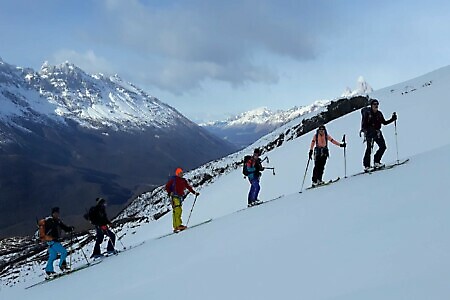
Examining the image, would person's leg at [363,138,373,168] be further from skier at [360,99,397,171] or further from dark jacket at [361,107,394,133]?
dark jacket at [361,107,394,133]

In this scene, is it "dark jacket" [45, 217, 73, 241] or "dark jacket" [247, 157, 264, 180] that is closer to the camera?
"dark jacket" [45, 217, 73, 241]

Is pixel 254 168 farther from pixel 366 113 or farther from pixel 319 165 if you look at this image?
pixel 366 113

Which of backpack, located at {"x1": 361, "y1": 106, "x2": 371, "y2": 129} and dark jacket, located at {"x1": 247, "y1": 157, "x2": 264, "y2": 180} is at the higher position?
backpack, located at {"x1": 361, "y1": 106, "x2": 371, "y2": 129}

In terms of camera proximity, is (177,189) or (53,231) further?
(177,189)

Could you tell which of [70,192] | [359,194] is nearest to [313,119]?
[359,194]

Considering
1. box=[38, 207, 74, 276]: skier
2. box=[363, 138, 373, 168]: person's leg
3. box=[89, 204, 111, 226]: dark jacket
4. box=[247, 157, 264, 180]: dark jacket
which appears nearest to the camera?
box=[363, 138, 373, 168]: person's leg

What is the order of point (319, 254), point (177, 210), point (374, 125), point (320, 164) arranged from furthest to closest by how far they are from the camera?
point (177, 210)
point (320, 164)
point (374, 125)
point (319, 254)

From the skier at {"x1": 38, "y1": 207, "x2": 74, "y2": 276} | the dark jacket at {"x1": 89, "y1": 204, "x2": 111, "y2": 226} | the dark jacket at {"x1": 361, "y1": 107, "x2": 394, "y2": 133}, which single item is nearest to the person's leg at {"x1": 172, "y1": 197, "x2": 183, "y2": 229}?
the dark jacket at {"x1": 89, "y1": 204, "x2": 111, "y2": 226}

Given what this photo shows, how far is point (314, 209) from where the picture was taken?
11289mm

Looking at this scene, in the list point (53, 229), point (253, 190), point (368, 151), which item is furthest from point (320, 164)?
point (53, 229)

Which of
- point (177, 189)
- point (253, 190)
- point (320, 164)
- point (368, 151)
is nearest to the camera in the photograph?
point (368, 151)

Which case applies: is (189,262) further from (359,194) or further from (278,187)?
(278,187)

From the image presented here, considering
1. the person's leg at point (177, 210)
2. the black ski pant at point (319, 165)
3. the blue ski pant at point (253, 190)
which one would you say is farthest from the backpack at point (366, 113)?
the person's leg at point (177, 210)

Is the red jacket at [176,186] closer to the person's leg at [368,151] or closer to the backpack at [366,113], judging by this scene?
the person's leg at [368,151]
